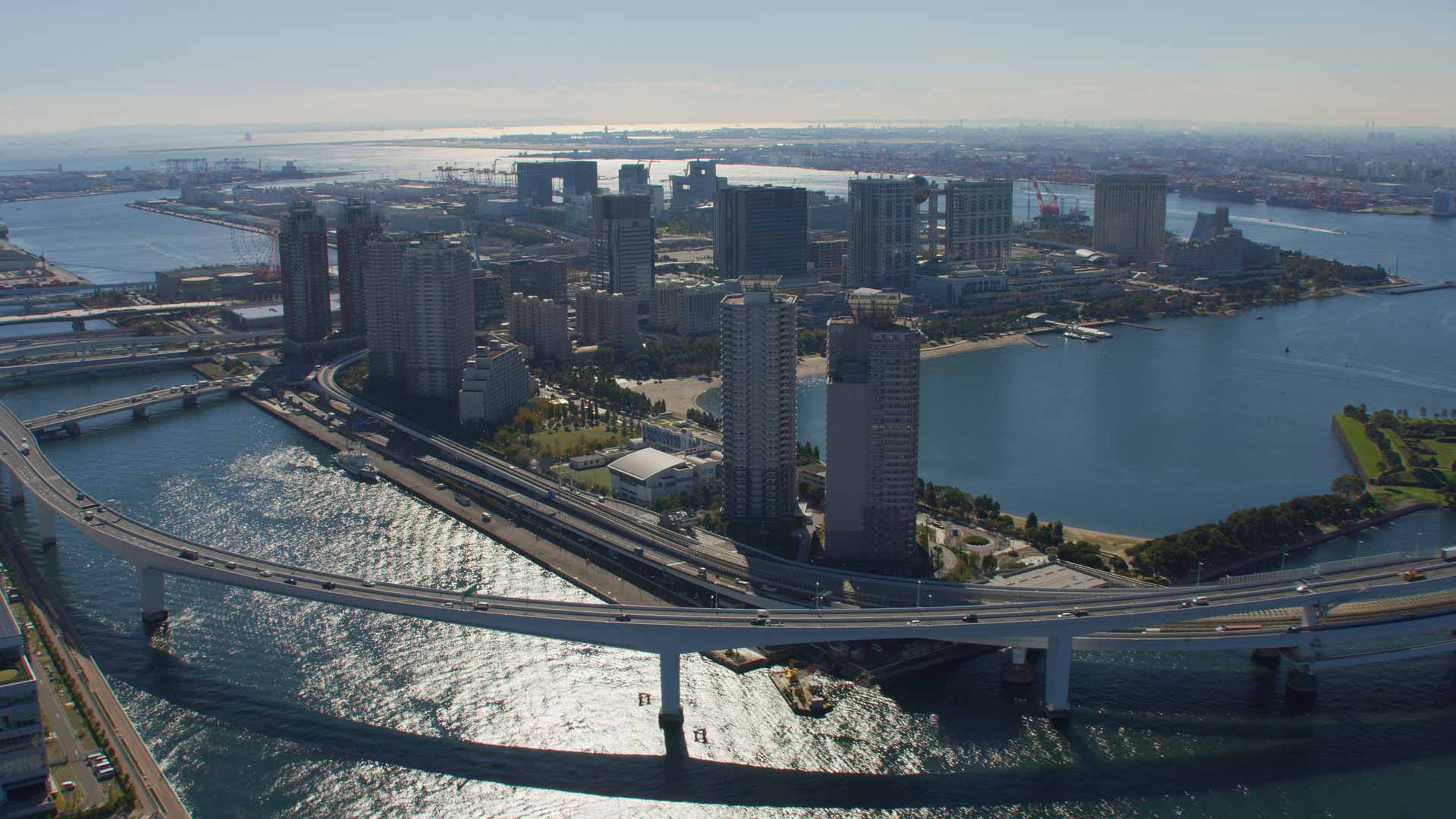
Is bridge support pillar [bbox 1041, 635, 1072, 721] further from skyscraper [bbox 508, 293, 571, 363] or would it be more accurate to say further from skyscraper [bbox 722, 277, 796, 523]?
skyscraper [bbox 508, 293, 571, 363]

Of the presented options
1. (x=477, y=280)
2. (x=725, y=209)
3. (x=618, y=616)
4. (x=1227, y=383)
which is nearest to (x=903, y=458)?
(x=618, y=616)

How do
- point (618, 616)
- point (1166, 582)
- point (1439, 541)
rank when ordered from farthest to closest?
point (1439, 541), point (1166, 582), point (618, 616)

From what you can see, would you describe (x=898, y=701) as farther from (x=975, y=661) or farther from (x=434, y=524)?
(x=434, y=524)

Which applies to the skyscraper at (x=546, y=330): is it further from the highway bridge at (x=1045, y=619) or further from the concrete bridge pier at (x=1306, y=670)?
the concrete bridge pier at (x=1306, y=670)

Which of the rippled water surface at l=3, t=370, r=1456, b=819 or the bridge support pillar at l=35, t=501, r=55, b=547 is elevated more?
the bridge support pillar at l=35, t=501, r=55, b=547

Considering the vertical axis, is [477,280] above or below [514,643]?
above

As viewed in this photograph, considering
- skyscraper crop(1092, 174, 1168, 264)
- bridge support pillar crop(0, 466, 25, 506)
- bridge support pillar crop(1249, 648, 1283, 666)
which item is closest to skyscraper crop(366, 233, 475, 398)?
bridge support pillar crop(0, 466, 25, 506)
